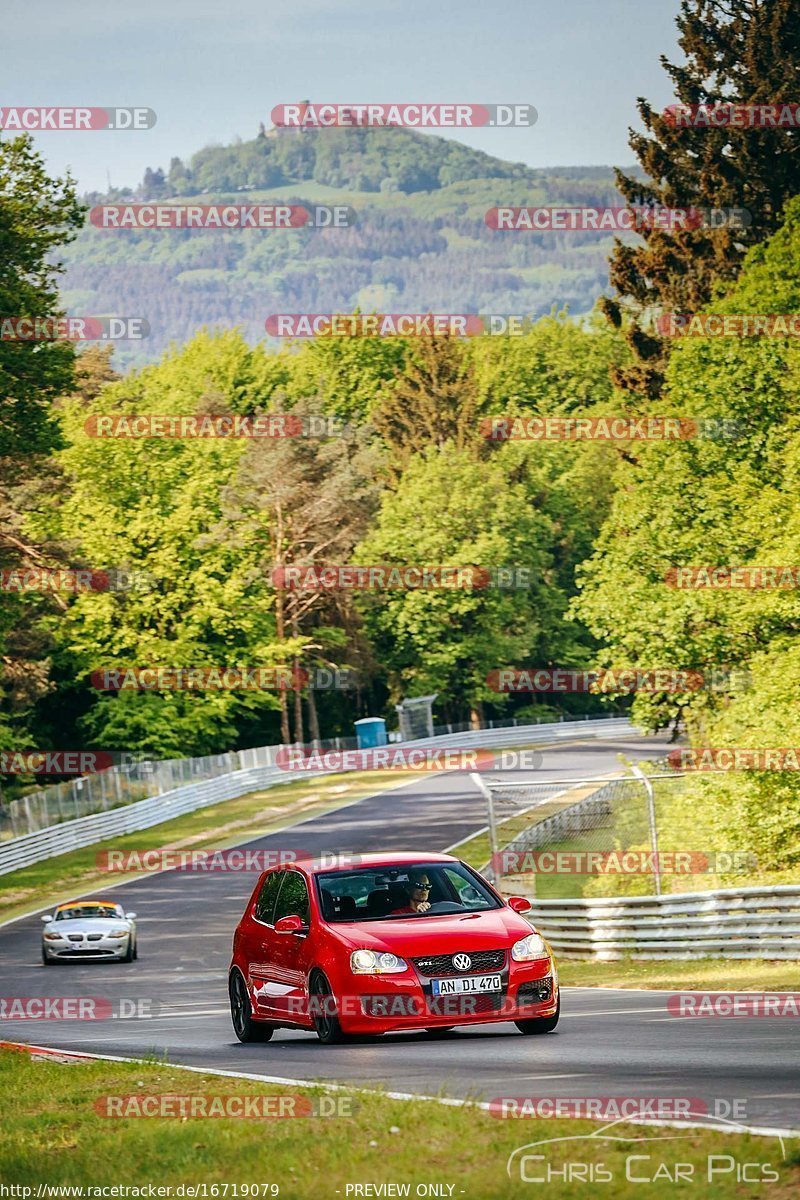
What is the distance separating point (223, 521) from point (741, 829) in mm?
50518

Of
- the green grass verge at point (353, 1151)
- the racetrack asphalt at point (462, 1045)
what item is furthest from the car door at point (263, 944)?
the green grass verge at point (353, 1151)

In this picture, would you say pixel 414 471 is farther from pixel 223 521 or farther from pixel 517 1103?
pixel 517 1103

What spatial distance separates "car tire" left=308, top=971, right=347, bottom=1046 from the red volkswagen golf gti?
0.01m

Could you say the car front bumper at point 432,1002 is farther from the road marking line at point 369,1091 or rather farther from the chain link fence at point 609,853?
the chain link fence at point 609,853

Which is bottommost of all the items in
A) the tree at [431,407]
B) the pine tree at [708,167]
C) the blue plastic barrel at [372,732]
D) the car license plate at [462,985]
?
the blue plastic barrel at [372,732]

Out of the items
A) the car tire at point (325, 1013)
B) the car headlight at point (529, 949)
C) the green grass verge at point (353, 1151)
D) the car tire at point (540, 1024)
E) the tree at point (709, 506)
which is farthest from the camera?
the tree at point (709, 506)

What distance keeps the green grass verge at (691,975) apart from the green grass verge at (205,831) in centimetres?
2042

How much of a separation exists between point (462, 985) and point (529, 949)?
58cm

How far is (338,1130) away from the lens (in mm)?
9078

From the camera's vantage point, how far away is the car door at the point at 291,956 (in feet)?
47.1

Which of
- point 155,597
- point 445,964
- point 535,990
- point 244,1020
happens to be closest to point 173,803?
point 155,597

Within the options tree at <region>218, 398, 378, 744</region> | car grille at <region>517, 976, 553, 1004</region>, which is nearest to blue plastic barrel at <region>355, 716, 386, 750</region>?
tree at <region>218, 398, 378, 744</region>

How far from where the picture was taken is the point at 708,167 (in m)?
58.0

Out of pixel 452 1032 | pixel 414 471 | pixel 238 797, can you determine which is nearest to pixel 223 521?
pixel 238 797
